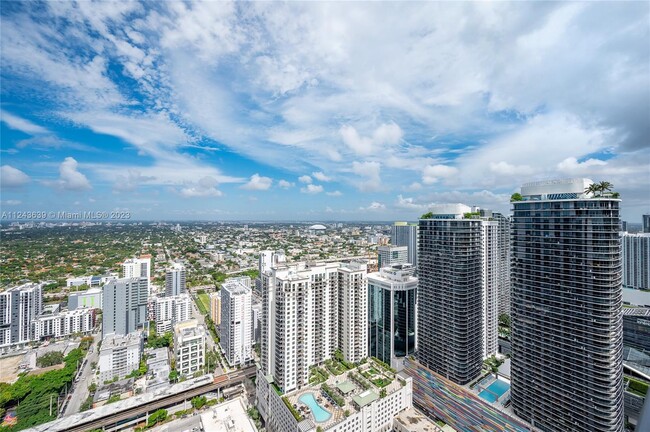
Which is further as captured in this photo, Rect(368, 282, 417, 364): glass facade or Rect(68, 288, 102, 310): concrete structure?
Rect(68, 288, 102, 310): concrete structure

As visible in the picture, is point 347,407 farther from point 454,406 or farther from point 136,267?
point 136,267

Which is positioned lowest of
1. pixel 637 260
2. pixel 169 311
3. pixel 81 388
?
pixel 81 388

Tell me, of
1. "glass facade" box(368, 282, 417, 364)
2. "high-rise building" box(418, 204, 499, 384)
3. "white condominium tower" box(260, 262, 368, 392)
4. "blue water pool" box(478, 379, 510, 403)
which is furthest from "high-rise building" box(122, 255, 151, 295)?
Answer: "blue water pool" box(478, 379, 510, 403)

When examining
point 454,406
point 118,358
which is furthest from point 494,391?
point 118,358

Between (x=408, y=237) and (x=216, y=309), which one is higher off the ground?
(x=408, y=237)

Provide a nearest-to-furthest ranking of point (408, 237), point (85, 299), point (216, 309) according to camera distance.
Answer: point (216, 309), point (85, 299), point (408, 237)

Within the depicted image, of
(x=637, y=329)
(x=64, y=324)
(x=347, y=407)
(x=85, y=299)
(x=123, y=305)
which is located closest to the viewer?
(x=347, y=407)

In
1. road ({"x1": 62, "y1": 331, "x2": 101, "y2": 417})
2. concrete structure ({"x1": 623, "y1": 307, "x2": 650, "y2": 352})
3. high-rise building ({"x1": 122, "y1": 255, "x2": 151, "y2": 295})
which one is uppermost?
high-rise building ({"x1": 122, "y1": 255, "x2": 151, "y2": 295})

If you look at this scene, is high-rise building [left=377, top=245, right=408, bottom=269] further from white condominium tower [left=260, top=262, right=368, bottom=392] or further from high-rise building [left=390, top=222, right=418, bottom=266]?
white condominium tower [left=260, top=262, right=368, bottom=392]
